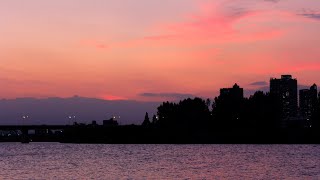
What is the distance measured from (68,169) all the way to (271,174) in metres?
36.6

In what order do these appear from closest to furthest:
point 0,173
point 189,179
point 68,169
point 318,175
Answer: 1. point 189,179
2. point 318,175
3. point 0,173
4. point 68,169

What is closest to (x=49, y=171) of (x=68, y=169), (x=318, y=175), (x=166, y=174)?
(x=68, y=169)

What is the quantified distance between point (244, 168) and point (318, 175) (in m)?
18.8

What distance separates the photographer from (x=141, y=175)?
111625 mm

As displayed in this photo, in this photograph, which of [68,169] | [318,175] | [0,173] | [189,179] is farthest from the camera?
Answer: [68,169]

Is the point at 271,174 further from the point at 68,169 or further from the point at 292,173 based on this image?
the point at 68,169

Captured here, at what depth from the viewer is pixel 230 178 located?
104m

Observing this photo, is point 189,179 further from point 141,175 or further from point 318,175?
point 318,175

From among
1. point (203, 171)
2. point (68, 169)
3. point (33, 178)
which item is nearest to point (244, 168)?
point (203, 171)

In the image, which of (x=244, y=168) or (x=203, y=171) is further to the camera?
(x=244, y=168)

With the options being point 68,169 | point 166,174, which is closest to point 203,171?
point 166,174

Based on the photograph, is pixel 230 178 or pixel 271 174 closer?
pixel 230 178

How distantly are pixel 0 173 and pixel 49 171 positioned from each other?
8.63 meters

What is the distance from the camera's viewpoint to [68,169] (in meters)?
126
